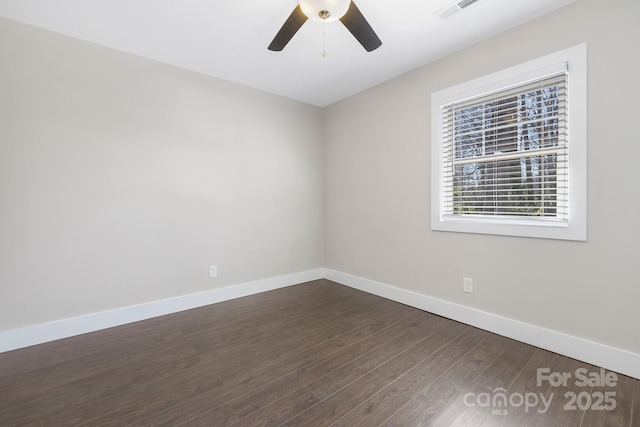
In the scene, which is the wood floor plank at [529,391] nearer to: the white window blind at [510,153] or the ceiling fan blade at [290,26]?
the white window blind at [510,153]

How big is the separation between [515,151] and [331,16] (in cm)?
186

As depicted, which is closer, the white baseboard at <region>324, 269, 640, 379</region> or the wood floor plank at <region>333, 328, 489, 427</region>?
the wood floor plank at <region>333, 328, 489, 427</region>

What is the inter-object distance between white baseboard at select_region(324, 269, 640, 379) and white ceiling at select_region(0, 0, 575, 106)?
2.48m

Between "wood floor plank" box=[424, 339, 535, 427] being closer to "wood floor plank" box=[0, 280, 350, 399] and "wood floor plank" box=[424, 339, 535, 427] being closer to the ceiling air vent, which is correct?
"wood floor plank" box=[0, 280, 350, 399]

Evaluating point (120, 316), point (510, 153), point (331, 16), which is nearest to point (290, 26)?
point (331, 16)

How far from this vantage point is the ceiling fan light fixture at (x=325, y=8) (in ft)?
5.36

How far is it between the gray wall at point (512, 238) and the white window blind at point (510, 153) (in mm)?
186

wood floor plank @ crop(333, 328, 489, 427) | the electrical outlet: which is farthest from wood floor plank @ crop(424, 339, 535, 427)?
the electrical outlet

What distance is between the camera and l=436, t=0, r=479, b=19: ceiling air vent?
1983 mm

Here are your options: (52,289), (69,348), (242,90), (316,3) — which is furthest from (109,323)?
(316,3)

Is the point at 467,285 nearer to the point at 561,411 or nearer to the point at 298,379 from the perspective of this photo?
the point at 561,411

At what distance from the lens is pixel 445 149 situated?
2777 millimetres

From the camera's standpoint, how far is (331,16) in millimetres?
1738

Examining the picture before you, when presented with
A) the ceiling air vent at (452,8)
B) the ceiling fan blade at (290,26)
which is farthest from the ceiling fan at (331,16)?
the ceiling air vent at (452,8)
